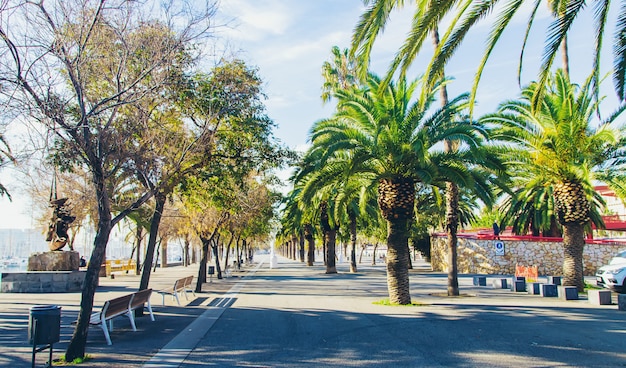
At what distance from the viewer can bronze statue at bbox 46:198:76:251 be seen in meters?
22.1

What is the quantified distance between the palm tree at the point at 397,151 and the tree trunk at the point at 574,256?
6.12 meters

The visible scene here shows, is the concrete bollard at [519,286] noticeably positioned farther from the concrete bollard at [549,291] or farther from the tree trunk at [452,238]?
the tree trunk at [452,238]

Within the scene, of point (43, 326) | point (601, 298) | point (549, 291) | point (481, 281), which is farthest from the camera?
point (481, 281)

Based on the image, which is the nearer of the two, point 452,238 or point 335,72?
point 452,238

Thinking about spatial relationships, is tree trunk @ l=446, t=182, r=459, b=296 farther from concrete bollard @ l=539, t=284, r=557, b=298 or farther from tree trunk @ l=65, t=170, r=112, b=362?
tree trunk @ l=65, t=170, r=112, b=362

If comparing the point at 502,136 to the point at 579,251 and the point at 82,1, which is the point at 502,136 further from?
the point at 82,1

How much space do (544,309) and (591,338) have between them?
4.25 meters

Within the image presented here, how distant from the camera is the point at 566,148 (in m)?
17.6

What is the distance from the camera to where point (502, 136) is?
1866cm

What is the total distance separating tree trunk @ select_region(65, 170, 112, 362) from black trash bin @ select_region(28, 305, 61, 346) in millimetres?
463

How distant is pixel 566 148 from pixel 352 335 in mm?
11962

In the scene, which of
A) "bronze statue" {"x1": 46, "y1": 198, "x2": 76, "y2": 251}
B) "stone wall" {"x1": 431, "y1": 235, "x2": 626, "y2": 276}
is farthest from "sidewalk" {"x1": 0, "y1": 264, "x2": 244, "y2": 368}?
"stone wall" {"x1": 431, "y1": 235, "x2": 626, "y2": 276}

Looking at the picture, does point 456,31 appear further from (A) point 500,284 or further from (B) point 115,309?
(A) point 500,284

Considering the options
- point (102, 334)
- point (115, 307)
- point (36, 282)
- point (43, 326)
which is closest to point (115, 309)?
point (115, 307)
